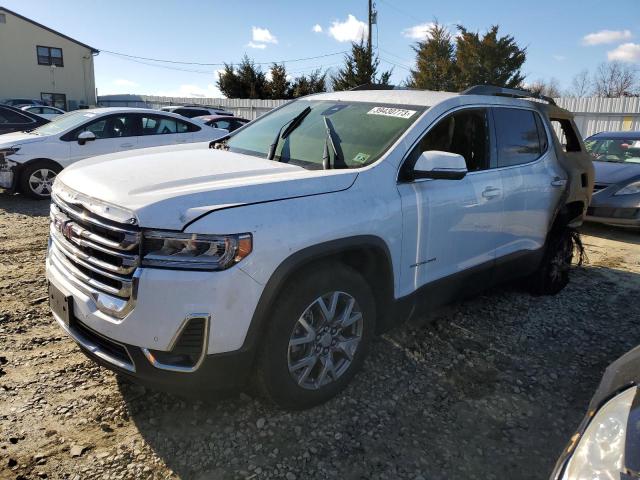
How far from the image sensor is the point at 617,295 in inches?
205

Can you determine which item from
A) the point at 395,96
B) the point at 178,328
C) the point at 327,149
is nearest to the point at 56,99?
the point at 395,96

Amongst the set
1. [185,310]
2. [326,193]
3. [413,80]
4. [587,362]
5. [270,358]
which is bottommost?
[587,362]

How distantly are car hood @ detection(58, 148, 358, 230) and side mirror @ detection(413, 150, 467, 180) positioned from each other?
455 mm

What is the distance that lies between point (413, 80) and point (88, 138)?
96.8ft

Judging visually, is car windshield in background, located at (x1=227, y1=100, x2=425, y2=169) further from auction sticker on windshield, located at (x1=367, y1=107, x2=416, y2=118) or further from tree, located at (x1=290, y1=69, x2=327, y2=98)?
tree, located at (x1=290, y1=69, x2=327, y2=98)

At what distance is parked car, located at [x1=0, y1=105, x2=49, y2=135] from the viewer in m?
10.4

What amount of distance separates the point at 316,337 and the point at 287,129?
1.66 meters

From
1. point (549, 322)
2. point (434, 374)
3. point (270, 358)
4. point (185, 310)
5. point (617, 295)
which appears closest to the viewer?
point (185, 310)

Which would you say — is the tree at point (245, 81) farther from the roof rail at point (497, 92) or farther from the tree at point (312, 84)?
the roof rail at point (497, 92)

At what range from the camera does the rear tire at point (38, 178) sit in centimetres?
811

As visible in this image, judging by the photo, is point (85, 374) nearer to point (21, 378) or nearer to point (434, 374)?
point (21, 378)

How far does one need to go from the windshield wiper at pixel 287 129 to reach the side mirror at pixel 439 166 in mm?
1018

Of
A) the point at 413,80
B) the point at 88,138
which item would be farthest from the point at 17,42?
the point at 88,138

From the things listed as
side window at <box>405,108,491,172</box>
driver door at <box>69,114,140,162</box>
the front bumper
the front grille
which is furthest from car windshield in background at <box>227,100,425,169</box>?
driver door at <box>69,114,140,162</box>
